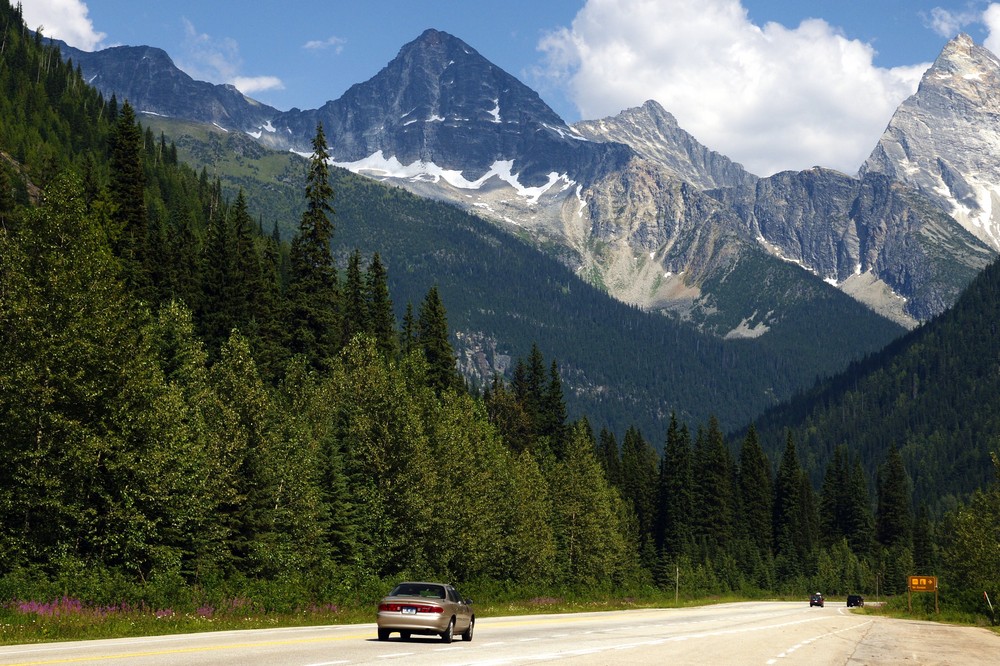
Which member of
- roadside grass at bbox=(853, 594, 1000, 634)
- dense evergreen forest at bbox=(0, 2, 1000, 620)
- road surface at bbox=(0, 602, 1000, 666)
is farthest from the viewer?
roadside grass at bbox=(853, 594, 1000, 634)

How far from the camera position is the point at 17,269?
39875 millimetres

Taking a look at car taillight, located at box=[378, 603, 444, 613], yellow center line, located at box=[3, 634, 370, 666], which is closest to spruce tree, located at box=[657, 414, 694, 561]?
car taillight, located at box=[378, 603, 444, 613]

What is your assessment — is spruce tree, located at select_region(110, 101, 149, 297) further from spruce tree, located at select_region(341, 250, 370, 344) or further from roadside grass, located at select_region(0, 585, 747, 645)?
A: roadside grass, located at select_region(0, 585, 747, 645)

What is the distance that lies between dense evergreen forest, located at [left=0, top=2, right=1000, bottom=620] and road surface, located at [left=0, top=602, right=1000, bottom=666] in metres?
7.54

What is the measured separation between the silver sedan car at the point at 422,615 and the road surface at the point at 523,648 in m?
0.42

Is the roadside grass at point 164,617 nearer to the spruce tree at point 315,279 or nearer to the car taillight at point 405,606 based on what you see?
the car taillight at point 405,606

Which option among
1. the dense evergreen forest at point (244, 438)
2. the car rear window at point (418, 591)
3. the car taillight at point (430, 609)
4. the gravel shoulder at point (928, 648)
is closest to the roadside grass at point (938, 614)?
the dense evergreen forest at point (244, 438)

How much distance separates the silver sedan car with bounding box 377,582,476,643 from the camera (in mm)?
28828

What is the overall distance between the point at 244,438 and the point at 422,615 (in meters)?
20.1

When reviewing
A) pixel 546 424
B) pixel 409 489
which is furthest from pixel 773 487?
pixel 409 489

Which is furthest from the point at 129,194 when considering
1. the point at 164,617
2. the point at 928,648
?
the point at 928,648

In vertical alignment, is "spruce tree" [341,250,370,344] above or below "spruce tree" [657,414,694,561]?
above

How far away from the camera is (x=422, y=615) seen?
28875 millimetres

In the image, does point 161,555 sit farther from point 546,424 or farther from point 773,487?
point 773,487
